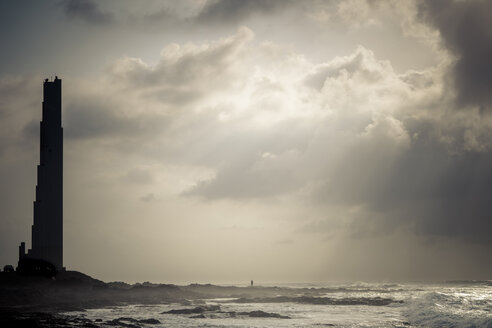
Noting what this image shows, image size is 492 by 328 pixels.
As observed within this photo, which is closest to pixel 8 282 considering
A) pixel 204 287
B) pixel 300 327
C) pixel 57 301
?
pixel 57 301

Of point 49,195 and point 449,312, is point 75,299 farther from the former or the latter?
point 449,312

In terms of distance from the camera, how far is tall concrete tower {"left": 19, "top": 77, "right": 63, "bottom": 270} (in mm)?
120312

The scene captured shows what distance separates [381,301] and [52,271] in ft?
226

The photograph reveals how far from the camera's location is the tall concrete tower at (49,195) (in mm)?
120312

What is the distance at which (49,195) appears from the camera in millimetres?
121812

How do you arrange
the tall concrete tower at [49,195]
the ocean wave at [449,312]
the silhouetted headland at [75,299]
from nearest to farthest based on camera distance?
the ocean wave at [449,312], the silhouetted headland at [75,299], the tall concrete tower at [49,195]

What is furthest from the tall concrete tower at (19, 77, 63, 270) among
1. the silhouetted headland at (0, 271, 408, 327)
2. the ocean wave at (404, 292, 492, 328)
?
the ocean wave at (404, 292, 492, 328)

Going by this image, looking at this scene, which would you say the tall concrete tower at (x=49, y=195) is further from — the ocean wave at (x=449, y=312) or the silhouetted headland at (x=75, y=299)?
the ocean wave at (x=449, y=312)

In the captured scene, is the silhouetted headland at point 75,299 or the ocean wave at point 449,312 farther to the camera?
the silhouetted headland at point 75,299

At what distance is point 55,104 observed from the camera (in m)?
127

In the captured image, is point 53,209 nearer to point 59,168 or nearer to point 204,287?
point 59,168

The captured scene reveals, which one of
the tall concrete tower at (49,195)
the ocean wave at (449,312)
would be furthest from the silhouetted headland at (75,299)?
the ocean wave at (449,312)

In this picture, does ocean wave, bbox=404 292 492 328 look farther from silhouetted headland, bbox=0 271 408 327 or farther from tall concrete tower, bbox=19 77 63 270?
tall concrete tower, bbox=19 77 63 270

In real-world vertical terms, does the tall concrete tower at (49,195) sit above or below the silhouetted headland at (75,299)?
above
